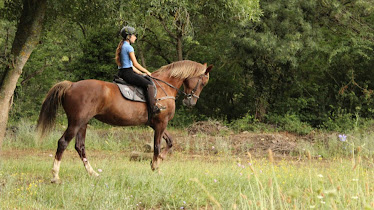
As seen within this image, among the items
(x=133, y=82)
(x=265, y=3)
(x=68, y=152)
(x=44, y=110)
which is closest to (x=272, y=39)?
(x=265, y=3)

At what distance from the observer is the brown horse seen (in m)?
7.59

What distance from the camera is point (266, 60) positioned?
2080cm

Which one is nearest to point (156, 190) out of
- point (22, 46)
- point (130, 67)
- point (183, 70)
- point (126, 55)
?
point (130, 67)

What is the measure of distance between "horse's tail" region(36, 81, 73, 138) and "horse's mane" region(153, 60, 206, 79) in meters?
2.18

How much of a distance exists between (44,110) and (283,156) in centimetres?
765

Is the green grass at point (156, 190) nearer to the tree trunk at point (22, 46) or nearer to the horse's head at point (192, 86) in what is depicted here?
the horse's head at point (192, 86)

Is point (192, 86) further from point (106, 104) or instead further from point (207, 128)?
point (207, 128)

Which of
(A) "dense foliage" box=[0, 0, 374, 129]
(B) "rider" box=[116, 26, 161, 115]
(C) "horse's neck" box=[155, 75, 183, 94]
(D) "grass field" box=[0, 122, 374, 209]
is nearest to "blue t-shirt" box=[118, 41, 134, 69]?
(B) "rider" box=[116, 26, 161, 115]

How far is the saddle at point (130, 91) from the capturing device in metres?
8.19

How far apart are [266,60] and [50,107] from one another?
14539 millimetres

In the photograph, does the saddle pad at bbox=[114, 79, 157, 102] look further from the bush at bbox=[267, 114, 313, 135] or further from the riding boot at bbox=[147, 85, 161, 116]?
the bush at bbox=[267, 114, 313, 135]

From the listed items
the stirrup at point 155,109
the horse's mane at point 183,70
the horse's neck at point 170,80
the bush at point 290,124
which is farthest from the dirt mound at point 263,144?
the stirrup at point 155,109

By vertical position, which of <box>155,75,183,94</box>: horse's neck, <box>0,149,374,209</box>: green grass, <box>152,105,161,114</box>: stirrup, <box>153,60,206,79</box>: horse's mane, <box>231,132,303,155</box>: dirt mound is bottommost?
<box>231,132,303,155</box>: dirt mound

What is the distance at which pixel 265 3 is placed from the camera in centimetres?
1759
